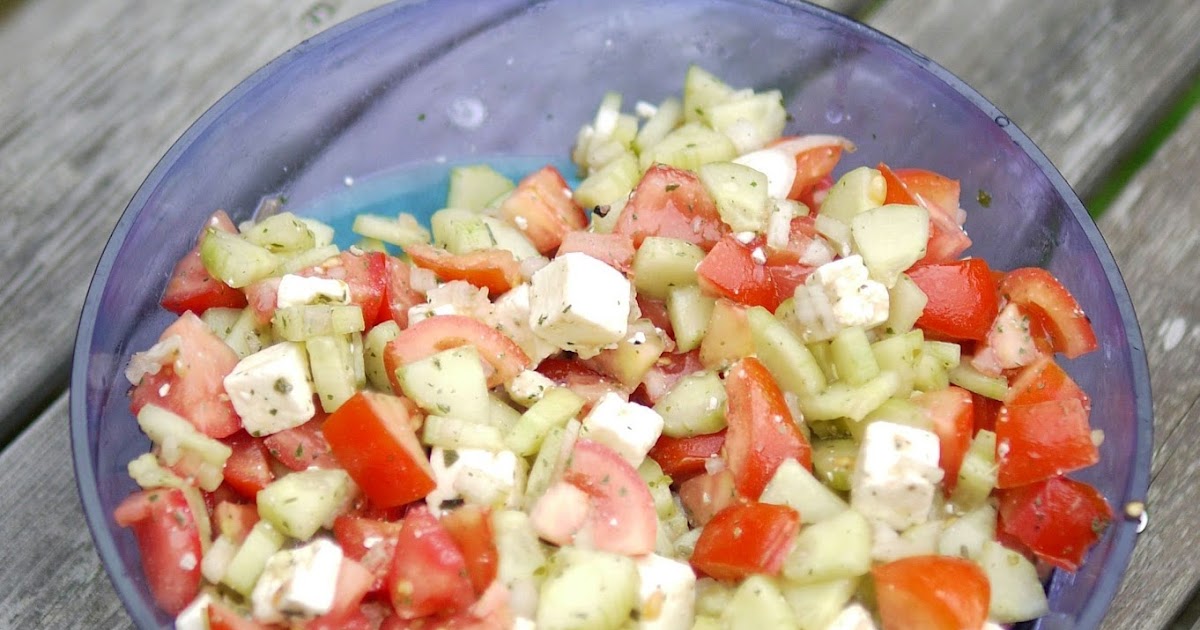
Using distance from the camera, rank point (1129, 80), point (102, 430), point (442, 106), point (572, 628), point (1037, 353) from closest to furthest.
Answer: point (572, 628) < point (102, 430) < point (1037, 353) < point (442, 106) < point (1129, 80)

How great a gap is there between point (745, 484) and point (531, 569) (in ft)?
0.95

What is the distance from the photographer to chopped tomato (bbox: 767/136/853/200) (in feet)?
5.24

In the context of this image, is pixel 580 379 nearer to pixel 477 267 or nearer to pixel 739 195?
pixel 477 267

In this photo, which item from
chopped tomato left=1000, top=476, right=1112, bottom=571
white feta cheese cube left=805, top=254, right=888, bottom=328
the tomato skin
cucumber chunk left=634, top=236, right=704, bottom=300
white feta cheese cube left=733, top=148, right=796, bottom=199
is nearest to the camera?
the tomato skin

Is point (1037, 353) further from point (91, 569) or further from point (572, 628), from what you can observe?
point (91, 569)

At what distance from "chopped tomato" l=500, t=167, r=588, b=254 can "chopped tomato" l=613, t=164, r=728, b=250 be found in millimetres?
148

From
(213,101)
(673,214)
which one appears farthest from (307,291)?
(213,101)

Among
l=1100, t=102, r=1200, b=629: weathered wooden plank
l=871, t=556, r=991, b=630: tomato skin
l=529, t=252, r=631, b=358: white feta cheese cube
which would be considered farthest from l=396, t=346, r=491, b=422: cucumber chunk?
l=1100, t=102, r=1200, b=629: weathered wooden plank

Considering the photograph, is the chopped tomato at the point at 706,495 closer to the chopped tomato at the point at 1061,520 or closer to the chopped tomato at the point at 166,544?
the chopped tomato at the point at 1061,520

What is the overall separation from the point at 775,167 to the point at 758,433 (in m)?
0.47

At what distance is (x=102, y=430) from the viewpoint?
1268mm

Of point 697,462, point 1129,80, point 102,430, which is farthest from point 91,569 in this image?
point 1129,80

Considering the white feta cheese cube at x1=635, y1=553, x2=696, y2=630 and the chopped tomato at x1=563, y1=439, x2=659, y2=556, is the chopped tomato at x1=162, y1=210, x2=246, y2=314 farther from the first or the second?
the white feta cheese cube at x1=635, y1=553, x2=696, y2=630

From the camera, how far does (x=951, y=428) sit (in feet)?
4.20
